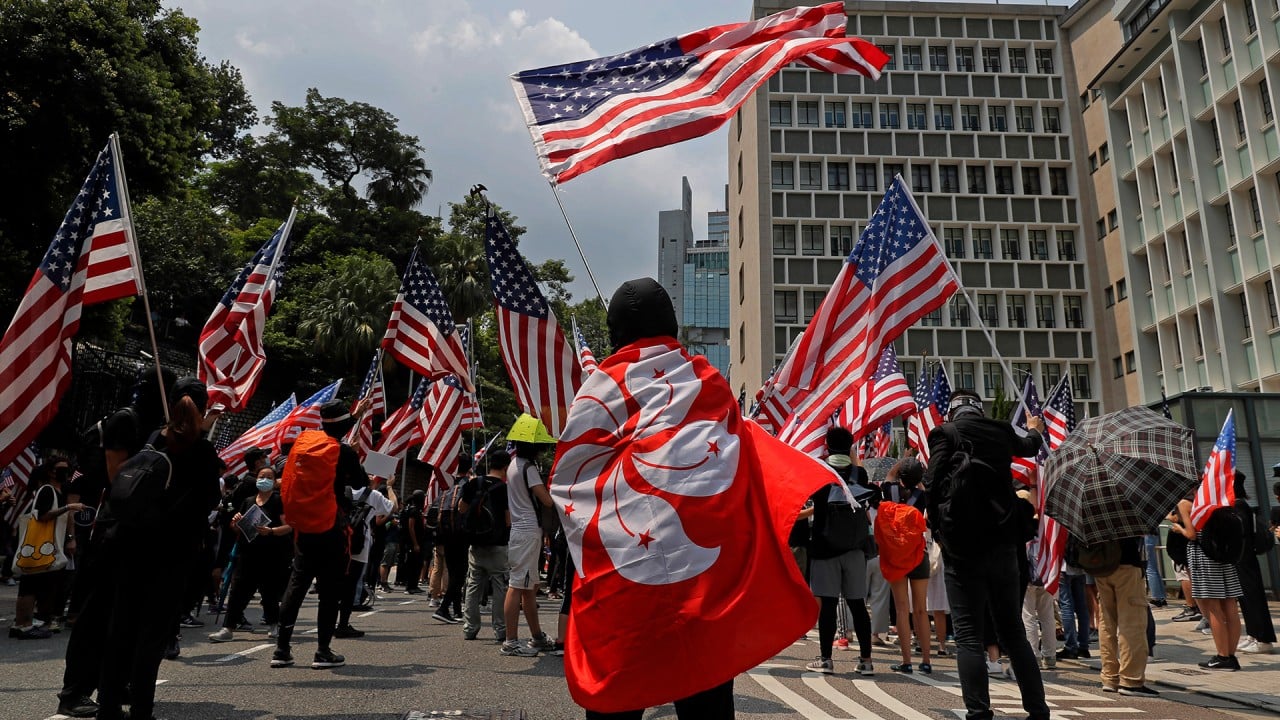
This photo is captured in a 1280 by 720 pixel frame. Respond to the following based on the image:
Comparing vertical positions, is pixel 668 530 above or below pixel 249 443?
below

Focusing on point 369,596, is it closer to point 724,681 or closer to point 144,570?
point 144,570

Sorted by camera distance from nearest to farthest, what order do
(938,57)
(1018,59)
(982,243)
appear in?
(982,243) < (1018,59) < (938,57)

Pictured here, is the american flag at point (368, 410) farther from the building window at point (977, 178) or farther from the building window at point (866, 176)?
the building window at point (977, 178)

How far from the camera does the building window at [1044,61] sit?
169 ft

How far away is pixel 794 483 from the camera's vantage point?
11.5 ft

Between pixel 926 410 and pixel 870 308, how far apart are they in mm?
7133

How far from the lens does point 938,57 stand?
171ft

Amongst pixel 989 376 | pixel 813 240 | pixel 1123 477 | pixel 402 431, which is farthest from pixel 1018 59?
pixel 1123 477

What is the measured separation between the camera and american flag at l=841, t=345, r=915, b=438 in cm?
1189

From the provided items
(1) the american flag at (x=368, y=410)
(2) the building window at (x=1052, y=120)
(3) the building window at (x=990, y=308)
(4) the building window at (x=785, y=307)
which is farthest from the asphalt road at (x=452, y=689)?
(2) the building window at (x=1052, y=120)

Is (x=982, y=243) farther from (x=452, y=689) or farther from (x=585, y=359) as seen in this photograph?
(x=452, y=689)

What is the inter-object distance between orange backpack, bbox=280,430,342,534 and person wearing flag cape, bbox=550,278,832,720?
13.4 feet

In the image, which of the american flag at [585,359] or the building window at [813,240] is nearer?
the american flag at [585,359]

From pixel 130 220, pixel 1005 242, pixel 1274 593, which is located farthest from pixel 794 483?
pixel 1005 242
